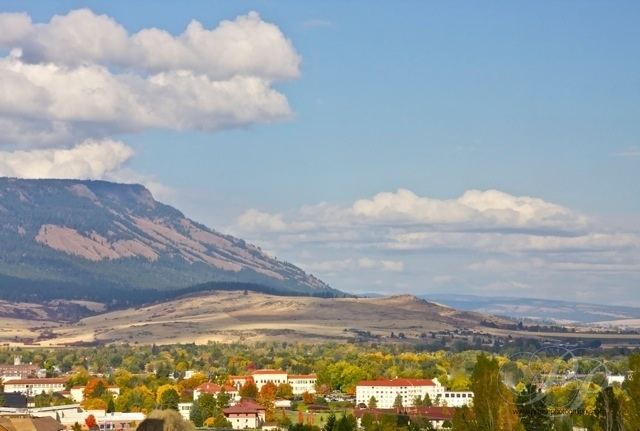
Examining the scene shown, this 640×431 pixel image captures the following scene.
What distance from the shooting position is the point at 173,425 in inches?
4975

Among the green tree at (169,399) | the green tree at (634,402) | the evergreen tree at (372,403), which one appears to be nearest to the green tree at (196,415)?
the green tree at (169,399)

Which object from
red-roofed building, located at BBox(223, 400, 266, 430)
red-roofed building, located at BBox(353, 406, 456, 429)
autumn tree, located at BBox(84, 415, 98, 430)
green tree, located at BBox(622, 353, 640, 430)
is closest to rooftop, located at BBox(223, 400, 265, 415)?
red-roofed building, located at BBox(223, 400, 266, 430)

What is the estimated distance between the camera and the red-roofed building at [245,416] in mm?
176000

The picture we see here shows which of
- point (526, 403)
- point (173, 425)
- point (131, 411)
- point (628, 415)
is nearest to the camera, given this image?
point (628, 415)

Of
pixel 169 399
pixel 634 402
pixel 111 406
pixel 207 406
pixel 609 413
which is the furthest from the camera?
pixel 111 406

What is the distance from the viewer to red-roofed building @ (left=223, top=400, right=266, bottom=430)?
17600 centimetres

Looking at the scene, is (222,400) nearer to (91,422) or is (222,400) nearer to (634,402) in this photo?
(91,422)

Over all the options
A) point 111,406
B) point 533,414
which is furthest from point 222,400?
point 533,414

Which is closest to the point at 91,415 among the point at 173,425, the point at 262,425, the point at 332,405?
the point at 262,425

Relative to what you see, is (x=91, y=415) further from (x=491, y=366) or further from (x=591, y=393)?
(x=491, y=366)

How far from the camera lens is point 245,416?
180 metres

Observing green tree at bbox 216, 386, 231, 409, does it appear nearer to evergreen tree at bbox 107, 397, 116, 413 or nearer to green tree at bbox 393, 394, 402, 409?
evergreen tree at bbox 107, 397, 116, 413

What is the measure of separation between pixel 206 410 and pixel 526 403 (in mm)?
81381

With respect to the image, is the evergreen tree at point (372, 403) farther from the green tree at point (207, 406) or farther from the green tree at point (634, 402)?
the green tree at point (634, 402)
